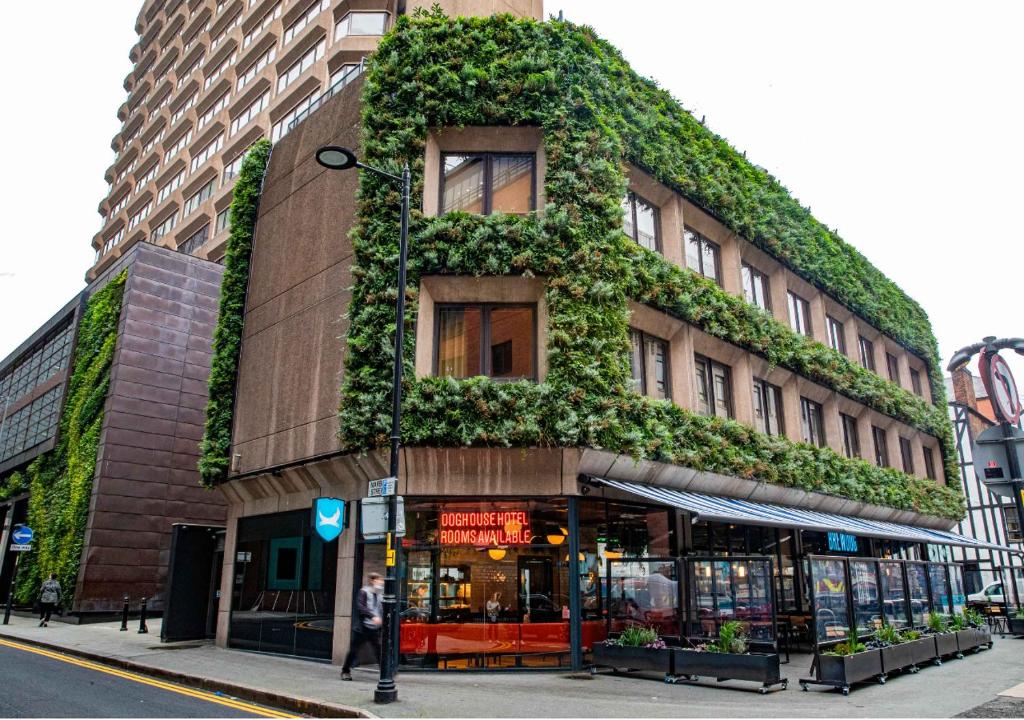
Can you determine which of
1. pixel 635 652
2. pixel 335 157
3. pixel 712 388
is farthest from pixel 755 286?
pixel 335 157

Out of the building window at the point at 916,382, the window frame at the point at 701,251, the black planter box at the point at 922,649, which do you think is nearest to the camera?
the black planter box at the point at 922,649

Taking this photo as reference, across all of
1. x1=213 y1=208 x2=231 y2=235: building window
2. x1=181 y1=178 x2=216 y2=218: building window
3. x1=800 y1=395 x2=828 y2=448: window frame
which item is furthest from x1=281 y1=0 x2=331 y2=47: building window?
x1=800 y1=395 x2=828 y2=448: window frame

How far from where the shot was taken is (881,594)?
1431 cm

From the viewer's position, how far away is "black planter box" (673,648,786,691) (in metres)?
12.1

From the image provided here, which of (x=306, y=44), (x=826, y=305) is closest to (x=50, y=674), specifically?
(x=826, y=305)

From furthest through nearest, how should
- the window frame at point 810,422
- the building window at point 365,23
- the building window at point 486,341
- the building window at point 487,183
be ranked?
the building window at point 365,23, the window frame at point 810,422, the building window at point 487,183, the building window at point 486,341

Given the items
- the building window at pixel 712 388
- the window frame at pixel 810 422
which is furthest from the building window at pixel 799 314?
the building window at pixel 712 388

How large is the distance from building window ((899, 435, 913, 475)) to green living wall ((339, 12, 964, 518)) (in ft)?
42.0

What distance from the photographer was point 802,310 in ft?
86.5

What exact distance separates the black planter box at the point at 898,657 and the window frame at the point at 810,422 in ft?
32.9

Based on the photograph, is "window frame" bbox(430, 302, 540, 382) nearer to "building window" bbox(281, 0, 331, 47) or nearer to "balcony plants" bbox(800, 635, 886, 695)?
"balcony plants" bbox(800, 635, 886, 695)

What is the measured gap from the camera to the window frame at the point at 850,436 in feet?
88.5

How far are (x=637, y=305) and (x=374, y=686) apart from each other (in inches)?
404

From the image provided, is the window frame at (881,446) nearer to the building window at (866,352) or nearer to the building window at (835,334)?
the building window at (866,352)
